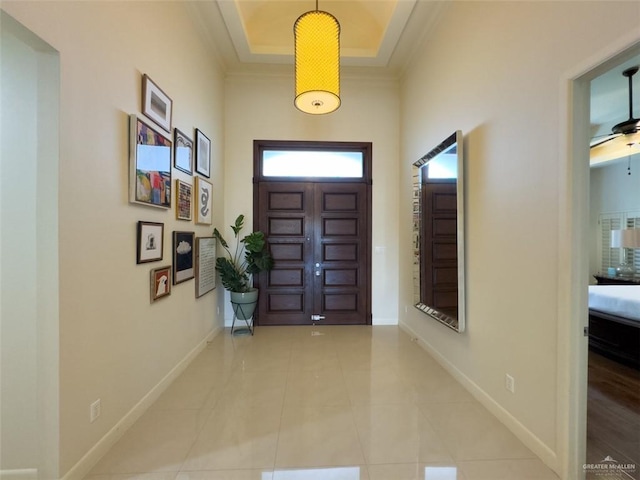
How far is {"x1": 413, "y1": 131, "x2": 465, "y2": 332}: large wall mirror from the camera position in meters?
2.64

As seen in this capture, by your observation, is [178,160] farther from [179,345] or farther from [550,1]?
[550,1]

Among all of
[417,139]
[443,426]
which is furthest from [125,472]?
[417,139]

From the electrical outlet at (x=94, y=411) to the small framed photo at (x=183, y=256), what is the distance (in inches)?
46.2

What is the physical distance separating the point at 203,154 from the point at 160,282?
171 cm

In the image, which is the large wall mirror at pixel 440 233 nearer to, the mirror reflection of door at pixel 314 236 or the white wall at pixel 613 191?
the mirror reflection of door at pixel 314 236

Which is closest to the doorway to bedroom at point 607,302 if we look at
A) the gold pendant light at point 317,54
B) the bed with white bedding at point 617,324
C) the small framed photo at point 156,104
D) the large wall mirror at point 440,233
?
the bed with white bedding at point 617,324

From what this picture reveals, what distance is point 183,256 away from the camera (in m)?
2.95

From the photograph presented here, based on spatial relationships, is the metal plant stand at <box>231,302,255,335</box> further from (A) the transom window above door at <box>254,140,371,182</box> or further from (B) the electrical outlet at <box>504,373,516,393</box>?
(B) the electrical outlet at <box>504,373,516,393</box>

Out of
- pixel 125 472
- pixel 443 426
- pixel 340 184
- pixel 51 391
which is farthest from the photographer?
pixel 340 184

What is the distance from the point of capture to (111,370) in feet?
6.18

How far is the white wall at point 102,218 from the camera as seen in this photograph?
5.02 feet

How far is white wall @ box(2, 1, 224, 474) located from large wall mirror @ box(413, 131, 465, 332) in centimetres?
268

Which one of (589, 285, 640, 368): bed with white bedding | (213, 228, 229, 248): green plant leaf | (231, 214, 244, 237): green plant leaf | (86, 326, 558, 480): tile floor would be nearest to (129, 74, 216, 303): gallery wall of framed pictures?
(213, 228, 229, 248): green plant leaf

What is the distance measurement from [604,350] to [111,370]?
4691 millimetres
